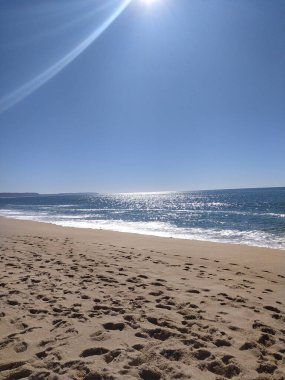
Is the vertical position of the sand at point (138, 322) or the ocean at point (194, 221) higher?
the sand at point (138, 322)

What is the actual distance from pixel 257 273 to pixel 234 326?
5185mm

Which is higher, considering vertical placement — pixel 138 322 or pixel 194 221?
pixel 138 322

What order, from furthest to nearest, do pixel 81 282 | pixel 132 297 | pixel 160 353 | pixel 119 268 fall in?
pixel 119 268
pixel 81 282
pixel 132 297
pixel 160 353

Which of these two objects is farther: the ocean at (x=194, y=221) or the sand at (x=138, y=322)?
the ocean at (x=194, y=221)

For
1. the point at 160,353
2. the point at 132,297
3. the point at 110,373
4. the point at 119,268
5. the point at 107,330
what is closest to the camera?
the point at 110,373

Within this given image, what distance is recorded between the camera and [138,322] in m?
5.12

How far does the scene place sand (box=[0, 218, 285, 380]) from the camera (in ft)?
12.5

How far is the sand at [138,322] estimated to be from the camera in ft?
12.5

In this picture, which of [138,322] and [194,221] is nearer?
[138,322]

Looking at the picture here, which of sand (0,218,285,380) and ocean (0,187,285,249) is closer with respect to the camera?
sand (0,218,285,380)

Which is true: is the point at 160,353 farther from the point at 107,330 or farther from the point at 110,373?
the point at 107,330

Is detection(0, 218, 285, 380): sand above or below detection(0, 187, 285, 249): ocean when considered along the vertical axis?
above

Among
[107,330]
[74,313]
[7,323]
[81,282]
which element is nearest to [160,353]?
[107,330]

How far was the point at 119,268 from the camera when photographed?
9.37m
